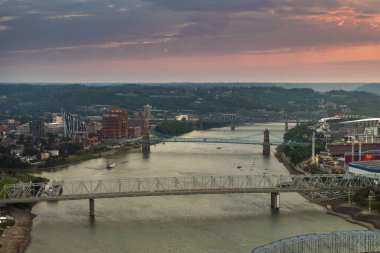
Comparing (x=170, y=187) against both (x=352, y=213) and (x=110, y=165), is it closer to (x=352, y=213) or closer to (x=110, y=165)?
(x=352, y=213)

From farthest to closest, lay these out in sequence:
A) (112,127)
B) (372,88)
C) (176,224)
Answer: (372,88) < (112,127) < (176,224)

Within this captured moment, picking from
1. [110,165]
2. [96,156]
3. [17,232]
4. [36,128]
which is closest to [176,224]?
[17,232]

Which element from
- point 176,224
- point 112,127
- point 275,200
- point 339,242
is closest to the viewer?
point 339,242

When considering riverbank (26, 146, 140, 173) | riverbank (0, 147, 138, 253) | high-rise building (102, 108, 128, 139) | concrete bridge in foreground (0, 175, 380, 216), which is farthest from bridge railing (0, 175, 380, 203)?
high-rise building (102, 108, 128, 139)

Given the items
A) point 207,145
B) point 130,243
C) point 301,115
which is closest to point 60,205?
point 130,243

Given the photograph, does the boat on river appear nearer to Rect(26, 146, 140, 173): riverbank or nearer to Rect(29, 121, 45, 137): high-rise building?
Rect(26, 146, 140, 173): riverbank

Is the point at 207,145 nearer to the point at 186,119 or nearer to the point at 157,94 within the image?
the point at 186,119

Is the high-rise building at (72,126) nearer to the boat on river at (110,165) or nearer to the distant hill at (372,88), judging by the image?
the boat on river at (110,165)
